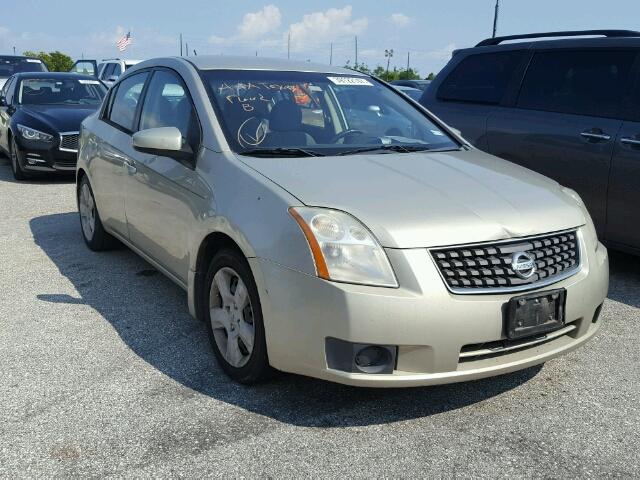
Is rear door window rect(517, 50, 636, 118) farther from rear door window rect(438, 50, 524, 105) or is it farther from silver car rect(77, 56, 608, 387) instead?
silver car rect(77, 56, 608, 387)

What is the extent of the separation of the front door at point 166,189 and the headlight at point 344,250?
88cm

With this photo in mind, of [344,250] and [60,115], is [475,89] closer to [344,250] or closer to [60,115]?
[344,250]

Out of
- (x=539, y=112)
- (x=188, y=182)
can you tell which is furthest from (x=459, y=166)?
(x=539, y=112)

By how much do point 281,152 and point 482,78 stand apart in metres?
3.13

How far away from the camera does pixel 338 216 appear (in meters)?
2.83

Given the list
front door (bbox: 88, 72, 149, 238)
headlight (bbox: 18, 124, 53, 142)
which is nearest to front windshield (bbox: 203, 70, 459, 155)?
front door (bbox: 88, 72, 149, 238)

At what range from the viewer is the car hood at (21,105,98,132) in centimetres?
941

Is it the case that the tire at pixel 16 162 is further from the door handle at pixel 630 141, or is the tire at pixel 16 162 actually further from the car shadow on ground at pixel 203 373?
the door handle at pixel 630 141

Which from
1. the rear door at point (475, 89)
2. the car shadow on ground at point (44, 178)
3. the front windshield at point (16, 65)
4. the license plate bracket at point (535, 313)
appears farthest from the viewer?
the front windshield at point (16, 65)

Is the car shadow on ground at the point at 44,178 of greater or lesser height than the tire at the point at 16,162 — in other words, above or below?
below

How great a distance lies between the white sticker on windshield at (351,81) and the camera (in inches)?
171

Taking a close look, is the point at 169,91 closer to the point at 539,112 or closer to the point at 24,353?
the point at 24,353

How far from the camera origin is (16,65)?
58.6 feet

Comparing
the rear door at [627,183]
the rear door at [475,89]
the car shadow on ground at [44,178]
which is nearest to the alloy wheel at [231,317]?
the rear door at [627,183]
